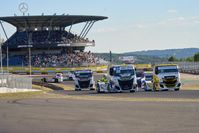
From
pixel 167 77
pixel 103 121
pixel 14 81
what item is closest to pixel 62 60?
pixel 14 81

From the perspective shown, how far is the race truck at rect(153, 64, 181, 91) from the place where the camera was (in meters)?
46.5

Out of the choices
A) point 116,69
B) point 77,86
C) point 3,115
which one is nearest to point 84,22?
point 77,86

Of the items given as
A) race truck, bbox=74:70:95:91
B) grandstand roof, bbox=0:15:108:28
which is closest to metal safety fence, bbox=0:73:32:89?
race truck, bbox=74:70:95:91

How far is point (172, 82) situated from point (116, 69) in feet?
15.2

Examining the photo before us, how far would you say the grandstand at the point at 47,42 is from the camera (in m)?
130

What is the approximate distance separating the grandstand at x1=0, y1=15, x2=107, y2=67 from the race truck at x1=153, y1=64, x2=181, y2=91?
78981 mm

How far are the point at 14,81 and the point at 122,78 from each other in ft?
31.8

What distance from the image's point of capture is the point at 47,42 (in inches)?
5172

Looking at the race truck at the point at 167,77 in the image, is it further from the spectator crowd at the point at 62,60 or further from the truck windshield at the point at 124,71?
the spectator crowd at the point at 62,60

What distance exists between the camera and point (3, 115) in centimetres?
2092

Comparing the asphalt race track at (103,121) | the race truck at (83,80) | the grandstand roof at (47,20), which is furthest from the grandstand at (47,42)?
the asphalt race track at (103,121)

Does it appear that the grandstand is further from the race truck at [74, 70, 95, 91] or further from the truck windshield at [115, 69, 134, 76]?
the truck windshield at [115, 69, 134, 76]

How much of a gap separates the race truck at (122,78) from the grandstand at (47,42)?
7911 centimetres

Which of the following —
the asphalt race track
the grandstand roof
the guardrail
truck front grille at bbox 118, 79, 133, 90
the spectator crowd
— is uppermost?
the grandstand roof
